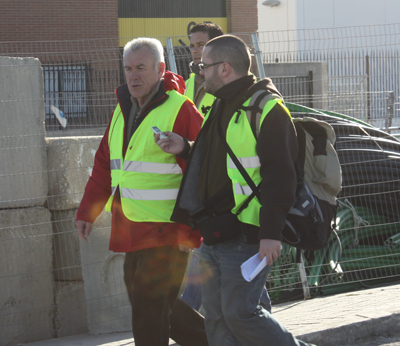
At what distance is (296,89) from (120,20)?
1279cm

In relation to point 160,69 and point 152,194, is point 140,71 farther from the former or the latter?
point 152,194

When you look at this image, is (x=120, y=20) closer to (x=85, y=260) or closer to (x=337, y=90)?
(x=337, y=90)

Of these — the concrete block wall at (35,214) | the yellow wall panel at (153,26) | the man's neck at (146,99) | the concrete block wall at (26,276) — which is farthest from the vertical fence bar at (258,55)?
the yellow wall panel at (153,26)

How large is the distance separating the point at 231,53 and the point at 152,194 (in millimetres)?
899

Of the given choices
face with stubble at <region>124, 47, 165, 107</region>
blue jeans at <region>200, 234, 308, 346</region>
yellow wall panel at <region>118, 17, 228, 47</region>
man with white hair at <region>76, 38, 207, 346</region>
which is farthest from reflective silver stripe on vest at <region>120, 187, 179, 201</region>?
yellow wall panel at <region>118, 17, 228, 47</region>

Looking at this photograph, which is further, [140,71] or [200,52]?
[200,52]

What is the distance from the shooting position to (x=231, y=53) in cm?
299

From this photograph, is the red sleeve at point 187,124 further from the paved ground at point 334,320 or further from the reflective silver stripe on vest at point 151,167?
the paved ground at point 334,320

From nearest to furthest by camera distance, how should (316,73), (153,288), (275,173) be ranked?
(275,173), (153,288), (316,73)

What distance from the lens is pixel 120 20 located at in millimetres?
20281

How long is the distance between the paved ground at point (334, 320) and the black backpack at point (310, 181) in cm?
172

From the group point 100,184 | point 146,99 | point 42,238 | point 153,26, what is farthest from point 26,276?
point 153,26

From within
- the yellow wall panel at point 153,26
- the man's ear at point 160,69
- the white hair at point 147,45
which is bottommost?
the man's ear at point 160,69

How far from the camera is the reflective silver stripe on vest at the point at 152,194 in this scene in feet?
10.9
